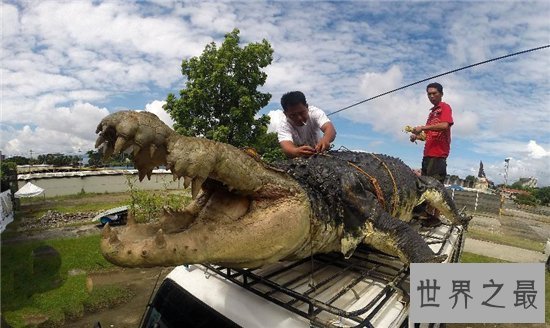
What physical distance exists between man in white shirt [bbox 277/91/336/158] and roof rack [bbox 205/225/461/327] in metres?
1.24

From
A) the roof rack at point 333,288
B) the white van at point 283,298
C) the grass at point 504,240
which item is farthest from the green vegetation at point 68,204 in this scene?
the roof rack at point 333,288

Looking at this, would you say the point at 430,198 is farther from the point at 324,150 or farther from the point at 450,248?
the point at 324,150

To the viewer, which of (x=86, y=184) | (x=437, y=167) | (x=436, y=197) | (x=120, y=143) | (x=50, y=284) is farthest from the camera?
(x=86, y=184)

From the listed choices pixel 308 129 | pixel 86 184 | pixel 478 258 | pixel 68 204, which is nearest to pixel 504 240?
pixel 478 258

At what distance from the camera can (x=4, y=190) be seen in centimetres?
1658

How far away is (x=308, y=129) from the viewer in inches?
168

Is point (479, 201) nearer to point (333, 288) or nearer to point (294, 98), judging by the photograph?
point (294, 98)

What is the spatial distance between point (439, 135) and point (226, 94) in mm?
12602

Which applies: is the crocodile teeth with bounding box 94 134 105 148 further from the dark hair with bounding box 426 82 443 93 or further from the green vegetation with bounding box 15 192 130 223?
the green vegetation with bounding box 15 192 130 223

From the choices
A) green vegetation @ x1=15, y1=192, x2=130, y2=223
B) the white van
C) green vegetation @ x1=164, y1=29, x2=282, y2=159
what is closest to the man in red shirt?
the white van

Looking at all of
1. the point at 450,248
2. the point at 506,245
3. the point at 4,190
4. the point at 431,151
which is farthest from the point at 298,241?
the point at 4,190

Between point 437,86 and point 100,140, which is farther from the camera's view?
point 437,86

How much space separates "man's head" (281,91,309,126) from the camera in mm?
3936

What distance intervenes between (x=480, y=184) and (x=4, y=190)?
4003cm
